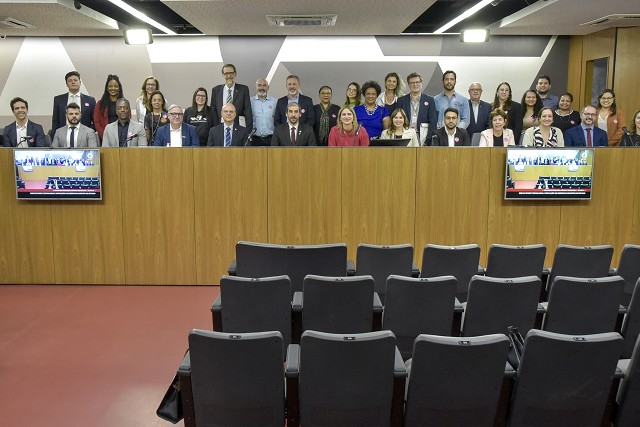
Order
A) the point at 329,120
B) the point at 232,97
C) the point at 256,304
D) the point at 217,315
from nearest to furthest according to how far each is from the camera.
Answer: the point at 256,304 → the point at 217,315 → the point at 329,120 → the point at 232,97

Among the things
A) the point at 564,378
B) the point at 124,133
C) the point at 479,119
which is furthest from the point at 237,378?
the point at 479,119

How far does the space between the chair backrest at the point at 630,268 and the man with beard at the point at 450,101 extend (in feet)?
12.5

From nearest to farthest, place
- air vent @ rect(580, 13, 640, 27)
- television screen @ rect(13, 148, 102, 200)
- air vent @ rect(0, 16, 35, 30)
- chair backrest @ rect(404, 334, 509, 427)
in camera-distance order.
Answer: chair backrest @ rect(404, 334, 509, 427), television screen @ rect(13, 148, 102, 200), air vent @ rect(580, 13, 640, 27), air vent @ rect(0, 16, 35, 30)

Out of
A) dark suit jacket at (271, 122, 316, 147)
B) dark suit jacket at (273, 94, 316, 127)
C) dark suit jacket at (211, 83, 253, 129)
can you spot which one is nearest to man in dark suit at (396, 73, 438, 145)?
dark suit jacket at (273, 94, 316, 127)

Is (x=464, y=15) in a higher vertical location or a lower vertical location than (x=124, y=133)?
higher

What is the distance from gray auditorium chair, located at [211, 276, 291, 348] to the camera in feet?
12.3

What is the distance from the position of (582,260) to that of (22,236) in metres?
5.49

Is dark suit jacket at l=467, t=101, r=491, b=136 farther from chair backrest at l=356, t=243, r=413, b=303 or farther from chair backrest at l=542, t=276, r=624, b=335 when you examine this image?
chair backrest at l=542, t=276, r=624, b=335

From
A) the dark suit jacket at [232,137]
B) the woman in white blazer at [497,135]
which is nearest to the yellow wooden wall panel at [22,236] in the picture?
the dark suit jacket at [232,137]

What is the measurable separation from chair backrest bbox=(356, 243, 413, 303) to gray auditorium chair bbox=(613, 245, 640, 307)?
1602mm

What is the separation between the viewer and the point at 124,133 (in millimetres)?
7008

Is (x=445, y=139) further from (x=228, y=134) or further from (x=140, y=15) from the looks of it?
(x=140, y=15)

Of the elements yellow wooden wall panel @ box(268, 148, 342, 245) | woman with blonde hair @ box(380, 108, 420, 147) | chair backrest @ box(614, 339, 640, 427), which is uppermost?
woman with blonde hair @ box(380, 108, 420, 147)

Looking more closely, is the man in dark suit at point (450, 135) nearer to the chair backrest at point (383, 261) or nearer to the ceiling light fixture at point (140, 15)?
the chair backrest at point (383, 261)
